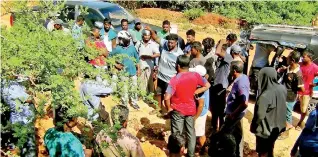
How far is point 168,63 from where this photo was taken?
7531 mm

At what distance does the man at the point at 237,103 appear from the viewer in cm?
576

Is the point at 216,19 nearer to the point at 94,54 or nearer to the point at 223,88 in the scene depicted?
the point at 223,88

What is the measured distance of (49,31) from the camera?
4.20m

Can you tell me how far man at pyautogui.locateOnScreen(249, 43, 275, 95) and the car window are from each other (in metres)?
4.88

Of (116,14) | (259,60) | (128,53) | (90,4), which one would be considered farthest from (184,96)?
(90,4)

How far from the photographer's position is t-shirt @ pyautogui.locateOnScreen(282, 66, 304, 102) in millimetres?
6984

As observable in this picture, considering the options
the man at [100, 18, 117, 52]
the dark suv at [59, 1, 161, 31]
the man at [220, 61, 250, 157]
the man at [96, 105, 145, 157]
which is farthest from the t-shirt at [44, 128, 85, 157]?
the dark suv at [59, 1, 161, 31]

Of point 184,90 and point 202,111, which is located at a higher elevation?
point 184,90

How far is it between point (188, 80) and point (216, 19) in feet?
50.8

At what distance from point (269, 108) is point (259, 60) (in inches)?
141

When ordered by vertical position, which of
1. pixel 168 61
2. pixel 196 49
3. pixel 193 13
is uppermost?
pixel 196 49

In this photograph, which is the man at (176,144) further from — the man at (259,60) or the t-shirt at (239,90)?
the man at (259,60)

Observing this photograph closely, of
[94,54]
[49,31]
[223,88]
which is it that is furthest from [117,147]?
[223,88]

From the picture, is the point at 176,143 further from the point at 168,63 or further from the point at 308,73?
the point at 308,73
